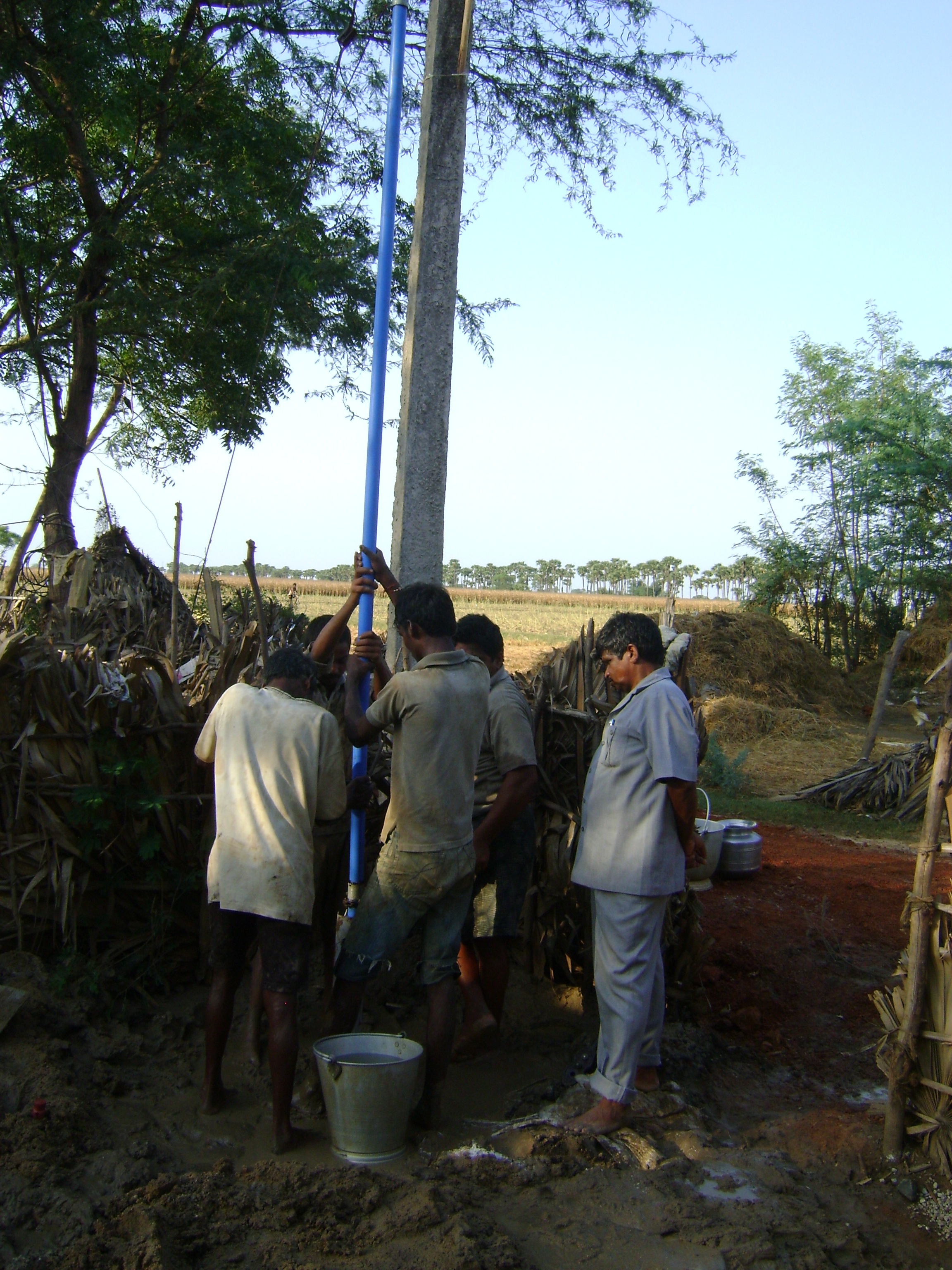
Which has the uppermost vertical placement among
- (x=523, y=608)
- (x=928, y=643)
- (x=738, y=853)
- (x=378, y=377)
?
(x=378, y=377)

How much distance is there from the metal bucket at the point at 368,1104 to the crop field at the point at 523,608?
1356cm

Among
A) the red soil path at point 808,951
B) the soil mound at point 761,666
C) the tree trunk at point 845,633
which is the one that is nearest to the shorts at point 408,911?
the red soil path at point 808,951

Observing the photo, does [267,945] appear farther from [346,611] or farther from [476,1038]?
[346,611]

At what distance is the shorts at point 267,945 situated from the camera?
3.47 metres

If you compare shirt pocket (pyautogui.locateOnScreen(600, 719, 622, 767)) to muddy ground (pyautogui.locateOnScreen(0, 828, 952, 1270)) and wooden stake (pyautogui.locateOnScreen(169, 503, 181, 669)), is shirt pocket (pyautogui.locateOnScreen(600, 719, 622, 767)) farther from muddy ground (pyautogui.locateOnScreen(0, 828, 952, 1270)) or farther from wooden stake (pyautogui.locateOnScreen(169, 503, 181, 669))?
wooden stake (pyautogui.locateOnScreen(169, 503, 181, 669))

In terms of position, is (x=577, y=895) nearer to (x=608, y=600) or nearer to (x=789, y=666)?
(x=789, y=666)

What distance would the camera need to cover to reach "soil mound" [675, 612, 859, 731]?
17672 mm

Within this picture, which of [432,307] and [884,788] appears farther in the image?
[884,788]

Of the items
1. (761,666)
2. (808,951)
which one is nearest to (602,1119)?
(808,951)

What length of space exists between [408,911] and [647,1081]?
118 cm

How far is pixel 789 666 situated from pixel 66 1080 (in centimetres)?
1723

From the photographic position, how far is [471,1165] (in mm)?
3244

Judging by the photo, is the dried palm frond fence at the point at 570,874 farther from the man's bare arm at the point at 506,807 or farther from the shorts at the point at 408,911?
the shorts at the point at 408,911

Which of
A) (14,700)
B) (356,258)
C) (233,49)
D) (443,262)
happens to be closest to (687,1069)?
(14,700)
